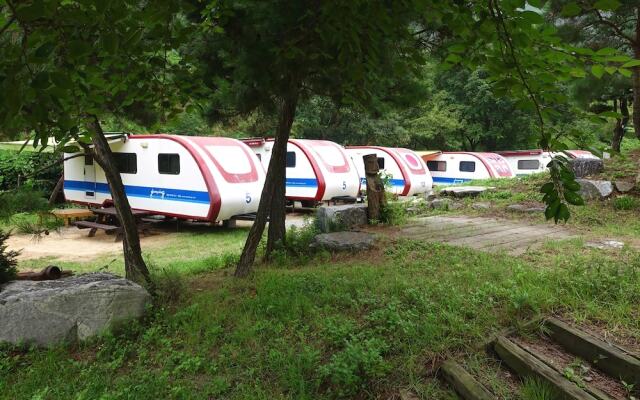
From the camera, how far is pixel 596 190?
27.6 ft

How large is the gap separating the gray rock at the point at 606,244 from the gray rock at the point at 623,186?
3524 mm

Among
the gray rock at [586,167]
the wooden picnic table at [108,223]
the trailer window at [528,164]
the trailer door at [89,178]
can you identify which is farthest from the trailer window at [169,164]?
the trailer window at [528,164]

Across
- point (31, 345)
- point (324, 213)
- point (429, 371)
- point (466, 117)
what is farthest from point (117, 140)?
point (466, 117)

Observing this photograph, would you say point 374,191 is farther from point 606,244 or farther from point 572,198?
point 572,198

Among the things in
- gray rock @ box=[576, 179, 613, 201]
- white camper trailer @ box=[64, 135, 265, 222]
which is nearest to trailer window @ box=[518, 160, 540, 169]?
gray rock @ box=[576, 179, 613, 201]

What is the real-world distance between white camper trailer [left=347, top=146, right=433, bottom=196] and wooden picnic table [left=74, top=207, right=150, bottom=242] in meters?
8.96

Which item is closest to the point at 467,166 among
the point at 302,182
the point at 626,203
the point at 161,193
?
the point at 302,182

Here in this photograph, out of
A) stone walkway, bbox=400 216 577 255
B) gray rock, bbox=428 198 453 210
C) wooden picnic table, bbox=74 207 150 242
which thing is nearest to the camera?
stone walkway, bbox=400 216 577 255

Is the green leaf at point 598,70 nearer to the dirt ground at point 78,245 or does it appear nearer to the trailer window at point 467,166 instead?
the dirt ground at point 78,245

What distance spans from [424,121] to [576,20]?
18.6 metres

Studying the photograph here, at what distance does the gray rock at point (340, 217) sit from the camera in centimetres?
718

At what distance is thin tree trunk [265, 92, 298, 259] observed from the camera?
18.1ft

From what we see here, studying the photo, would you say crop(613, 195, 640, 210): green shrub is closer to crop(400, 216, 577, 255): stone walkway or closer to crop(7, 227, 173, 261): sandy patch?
crop(400, 216, 577, 255): stone walkway

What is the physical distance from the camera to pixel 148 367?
3453mm
